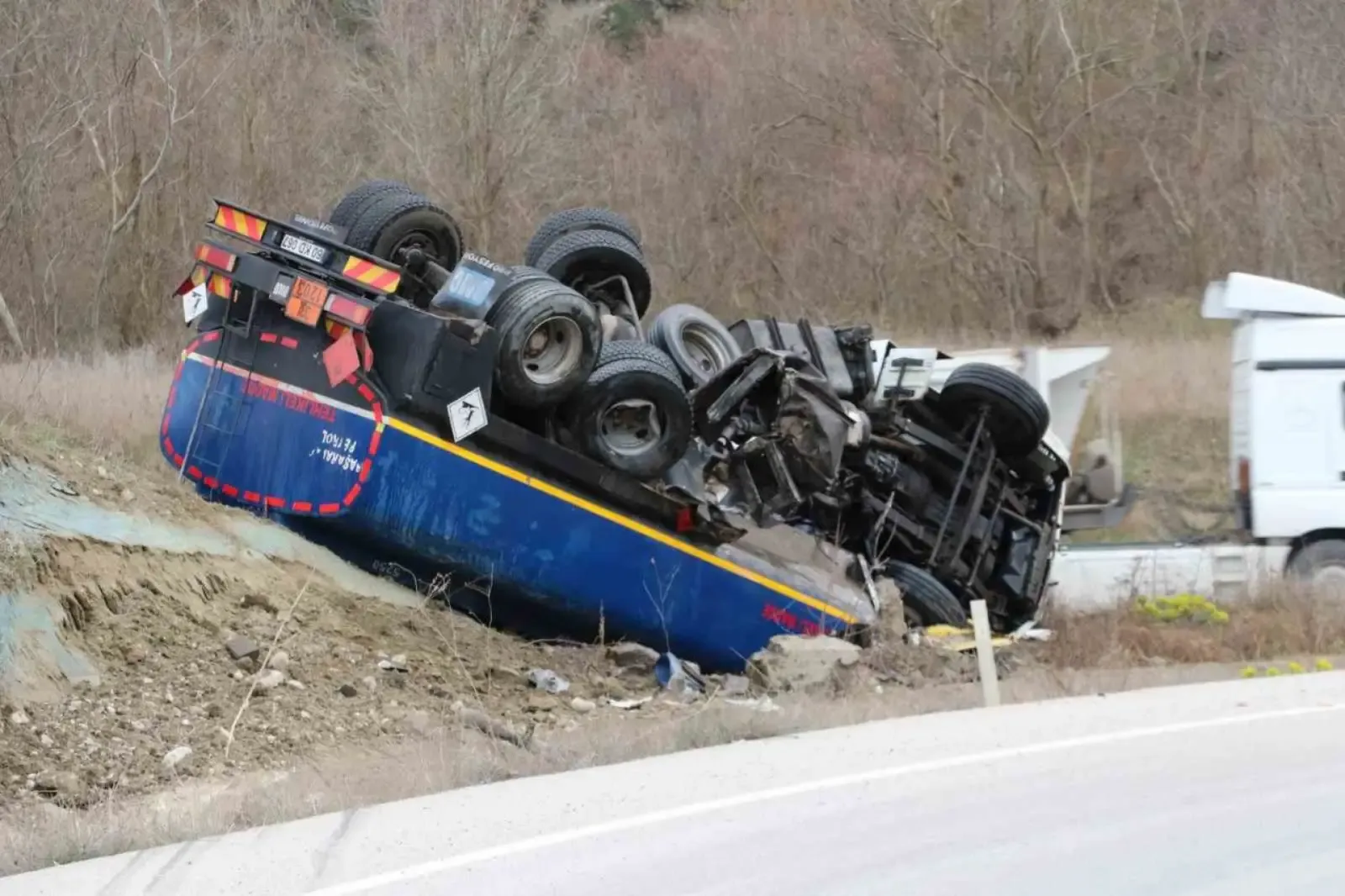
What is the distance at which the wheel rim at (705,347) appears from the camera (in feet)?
35.6

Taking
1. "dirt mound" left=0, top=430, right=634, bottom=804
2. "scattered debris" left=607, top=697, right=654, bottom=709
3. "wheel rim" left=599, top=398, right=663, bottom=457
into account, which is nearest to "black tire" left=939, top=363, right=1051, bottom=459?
"wheel rim" left=599, top=398, right=663, bottom=457

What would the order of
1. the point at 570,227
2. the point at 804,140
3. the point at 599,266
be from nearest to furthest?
the point at 599,266 < the point at 570,227 < the point at 804,140

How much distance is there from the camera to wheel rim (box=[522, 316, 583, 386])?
Result: 9.03 metres

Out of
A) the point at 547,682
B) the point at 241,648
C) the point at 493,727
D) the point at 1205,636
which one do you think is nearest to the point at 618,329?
the point at 547,682

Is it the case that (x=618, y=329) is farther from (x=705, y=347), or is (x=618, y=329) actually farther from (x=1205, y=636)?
(x=1205, y=636)

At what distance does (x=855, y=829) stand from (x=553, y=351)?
4.11 meters

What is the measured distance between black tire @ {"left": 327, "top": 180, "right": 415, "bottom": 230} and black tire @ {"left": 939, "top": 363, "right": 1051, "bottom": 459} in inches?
171

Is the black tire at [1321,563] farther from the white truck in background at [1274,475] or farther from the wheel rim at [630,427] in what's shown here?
the wheel rim at [630,427]

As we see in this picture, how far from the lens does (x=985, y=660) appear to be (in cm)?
875

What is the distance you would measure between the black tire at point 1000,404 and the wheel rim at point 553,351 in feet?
12.3

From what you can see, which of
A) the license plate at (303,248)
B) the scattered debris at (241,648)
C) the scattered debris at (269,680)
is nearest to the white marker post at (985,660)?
the scattered debris at (269,680)

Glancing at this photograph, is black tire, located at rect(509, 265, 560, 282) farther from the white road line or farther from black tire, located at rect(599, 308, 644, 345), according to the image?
the white road line

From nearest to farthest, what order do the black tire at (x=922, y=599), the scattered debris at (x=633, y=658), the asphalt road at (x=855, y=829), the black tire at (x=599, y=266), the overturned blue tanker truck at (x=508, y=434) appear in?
the asphalt road at (x=855, y=829)
the overturned blue tanker truck at (x=508, y=434)
the scattered debris at (x=633, y=658)
the black tire at (x=599, y=266)
the black tire at (x=922, y=599)

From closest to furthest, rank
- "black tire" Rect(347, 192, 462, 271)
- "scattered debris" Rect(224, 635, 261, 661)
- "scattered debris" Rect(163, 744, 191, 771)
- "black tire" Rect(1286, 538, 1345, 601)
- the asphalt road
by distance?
the asphalt road, "scattered debris" Rect(163, 744, 191, 771), "scattered debris" Rect(224, 635, 261, 661), "black tire" Rect(347, 192, 462, 271), "black tire" Rect(1286, 538, 1345, 601)
